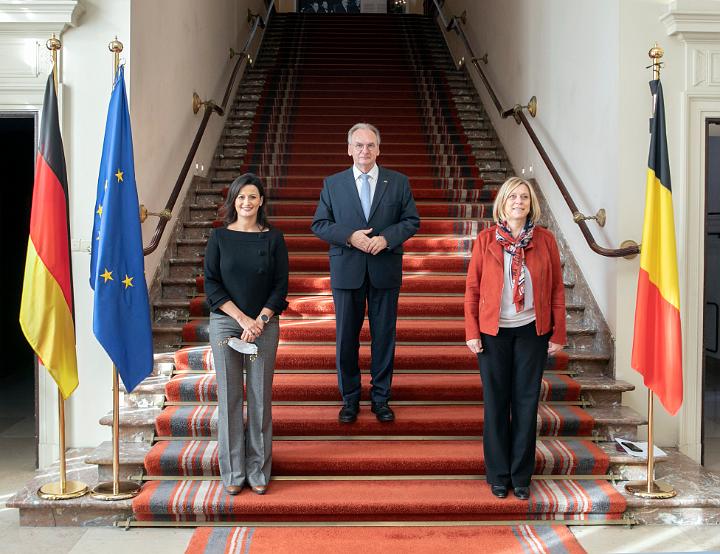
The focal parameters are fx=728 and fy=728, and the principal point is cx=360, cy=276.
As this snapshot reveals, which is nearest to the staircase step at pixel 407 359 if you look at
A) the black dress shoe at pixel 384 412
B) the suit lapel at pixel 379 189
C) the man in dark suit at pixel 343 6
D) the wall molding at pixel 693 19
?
the black dress shoe at pixel 384 412

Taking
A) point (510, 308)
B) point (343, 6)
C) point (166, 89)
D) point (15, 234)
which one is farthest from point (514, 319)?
point (343, 6)

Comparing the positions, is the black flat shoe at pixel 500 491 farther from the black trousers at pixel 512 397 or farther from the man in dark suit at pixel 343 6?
the man in dark suit at pixel 343 6

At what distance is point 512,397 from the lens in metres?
3.53

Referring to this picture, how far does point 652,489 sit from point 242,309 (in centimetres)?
224

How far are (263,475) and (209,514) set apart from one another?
0.31 meters

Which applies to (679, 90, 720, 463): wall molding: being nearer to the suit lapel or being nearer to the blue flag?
the suit lapel

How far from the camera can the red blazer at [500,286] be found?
3396mm

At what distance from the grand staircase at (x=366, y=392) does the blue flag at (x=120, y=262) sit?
1.85 feet

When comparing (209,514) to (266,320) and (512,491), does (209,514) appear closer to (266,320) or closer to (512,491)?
(266,320)

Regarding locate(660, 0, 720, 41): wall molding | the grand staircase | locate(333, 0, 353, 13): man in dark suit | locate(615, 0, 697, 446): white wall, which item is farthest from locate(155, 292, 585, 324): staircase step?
locate(333, 0, 353, 13): man in dark suit

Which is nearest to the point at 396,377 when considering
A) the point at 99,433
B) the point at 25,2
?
the point at 99,433

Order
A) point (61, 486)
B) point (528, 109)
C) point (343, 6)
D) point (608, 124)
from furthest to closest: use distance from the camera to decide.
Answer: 1. point (343, 6)
2. point (528, 109)
3. point (608, 124)
4. point (61, 486)

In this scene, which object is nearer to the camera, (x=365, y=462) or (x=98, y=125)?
(x=365, y=462)

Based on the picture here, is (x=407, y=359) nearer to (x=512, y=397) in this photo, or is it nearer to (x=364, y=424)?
(x=364, y=424)
